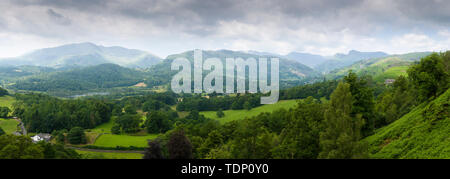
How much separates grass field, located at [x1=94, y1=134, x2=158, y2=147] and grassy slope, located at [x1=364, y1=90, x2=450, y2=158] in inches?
2215

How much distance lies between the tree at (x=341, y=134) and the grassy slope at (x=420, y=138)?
18.0 ft

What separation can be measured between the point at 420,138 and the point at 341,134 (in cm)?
1125

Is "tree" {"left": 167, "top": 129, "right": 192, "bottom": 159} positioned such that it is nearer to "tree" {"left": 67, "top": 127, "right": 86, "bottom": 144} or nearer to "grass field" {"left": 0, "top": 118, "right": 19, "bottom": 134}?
"tree" {"left": 67, "top": 127, "right": 86, "bottom": 144}

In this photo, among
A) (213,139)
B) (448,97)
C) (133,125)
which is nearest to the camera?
(448,97)

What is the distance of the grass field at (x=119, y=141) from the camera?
209 feet

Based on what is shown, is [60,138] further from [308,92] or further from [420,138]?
[308,92]

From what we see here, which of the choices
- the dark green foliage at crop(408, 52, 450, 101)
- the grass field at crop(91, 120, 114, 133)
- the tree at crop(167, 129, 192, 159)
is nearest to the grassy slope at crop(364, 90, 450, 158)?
the dark green foliage at crop(408, 52, 450, 101)

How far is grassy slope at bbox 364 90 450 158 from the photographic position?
64.9ft

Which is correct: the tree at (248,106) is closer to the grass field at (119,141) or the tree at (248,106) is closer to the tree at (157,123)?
the tree at (157,123)
